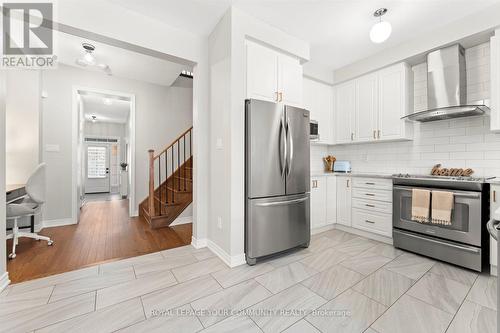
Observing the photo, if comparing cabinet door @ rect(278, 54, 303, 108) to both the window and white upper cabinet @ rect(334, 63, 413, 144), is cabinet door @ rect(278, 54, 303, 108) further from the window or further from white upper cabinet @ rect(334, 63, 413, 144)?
the window

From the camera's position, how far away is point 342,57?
3408mm

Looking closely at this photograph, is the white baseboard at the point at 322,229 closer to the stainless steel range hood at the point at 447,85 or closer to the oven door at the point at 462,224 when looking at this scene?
the oven door at the point at 462,224

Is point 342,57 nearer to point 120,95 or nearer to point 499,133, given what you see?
point 499,133

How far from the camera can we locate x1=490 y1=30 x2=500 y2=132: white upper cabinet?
2240 millimetres

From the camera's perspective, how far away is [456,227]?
7.48ft

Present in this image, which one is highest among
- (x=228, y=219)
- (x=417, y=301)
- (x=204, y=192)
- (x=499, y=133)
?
(x=499, y=133)

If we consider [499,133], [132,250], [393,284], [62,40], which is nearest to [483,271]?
[393,284]

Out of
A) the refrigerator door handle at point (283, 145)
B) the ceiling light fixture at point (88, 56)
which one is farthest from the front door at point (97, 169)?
the refrigerator door handle at point (283, 145)

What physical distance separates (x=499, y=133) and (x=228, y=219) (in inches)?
129

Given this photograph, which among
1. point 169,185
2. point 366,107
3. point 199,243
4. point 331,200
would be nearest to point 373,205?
point 331,200

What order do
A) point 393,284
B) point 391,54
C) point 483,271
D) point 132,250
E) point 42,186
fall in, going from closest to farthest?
point 393,284 → point 483,271 → point 132,250 → point 42,186 → point 391,54

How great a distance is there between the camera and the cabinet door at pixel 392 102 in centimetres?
301

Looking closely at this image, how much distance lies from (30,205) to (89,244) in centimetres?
94

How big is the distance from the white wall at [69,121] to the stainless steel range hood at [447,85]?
183 inches
